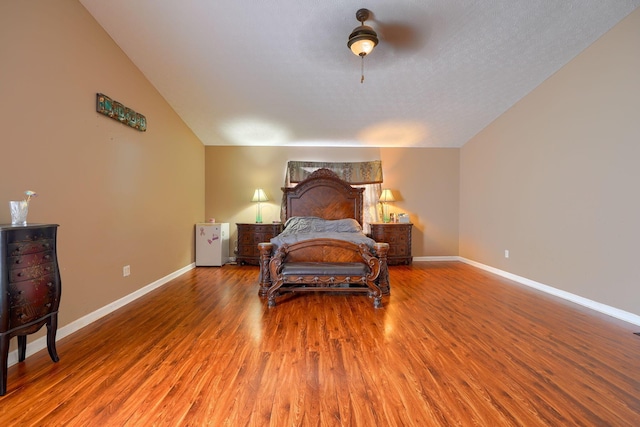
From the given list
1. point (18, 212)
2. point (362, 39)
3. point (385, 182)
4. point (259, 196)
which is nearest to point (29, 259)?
point (18, 212)

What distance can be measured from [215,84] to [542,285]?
5308mm

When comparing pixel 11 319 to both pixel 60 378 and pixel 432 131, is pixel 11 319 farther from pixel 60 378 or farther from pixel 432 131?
pixel 432 131

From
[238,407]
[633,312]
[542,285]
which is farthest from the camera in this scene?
[542,285]

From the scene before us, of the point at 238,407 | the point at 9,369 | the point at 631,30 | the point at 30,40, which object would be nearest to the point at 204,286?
the point at 9,369

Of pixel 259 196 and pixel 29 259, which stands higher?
pixel 259 196

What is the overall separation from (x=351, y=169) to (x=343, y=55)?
8.46ft

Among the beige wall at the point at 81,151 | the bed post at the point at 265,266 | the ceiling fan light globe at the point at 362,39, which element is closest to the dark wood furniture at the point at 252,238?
the beige wall at the point at 81,151

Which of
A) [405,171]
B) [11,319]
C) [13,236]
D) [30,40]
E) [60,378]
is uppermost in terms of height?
[30,40]

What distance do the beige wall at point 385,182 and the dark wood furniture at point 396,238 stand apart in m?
0.47

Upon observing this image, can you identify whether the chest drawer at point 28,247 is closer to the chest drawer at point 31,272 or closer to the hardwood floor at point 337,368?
the chest drawer at point 31,272

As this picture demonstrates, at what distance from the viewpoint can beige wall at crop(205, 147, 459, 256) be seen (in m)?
5.67

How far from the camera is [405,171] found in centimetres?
579

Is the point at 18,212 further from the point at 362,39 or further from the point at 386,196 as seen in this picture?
the point at 386,196

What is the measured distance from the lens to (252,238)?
530cm
